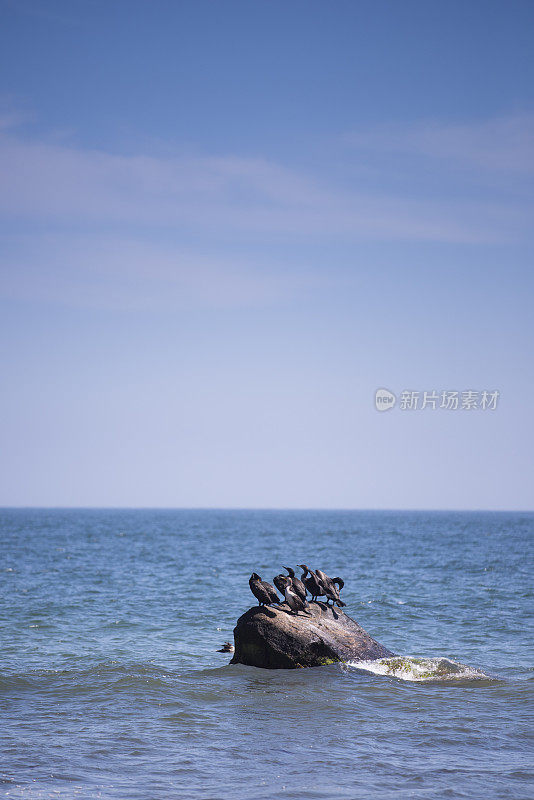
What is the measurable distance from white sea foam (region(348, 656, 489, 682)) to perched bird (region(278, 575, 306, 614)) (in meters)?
1.72

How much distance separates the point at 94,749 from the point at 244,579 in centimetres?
2982

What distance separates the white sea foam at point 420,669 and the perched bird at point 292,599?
5.63 feet

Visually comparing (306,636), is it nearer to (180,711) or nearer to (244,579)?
(180,711)

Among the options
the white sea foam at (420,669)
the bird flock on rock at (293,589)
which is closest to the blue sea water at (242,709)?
the white sea foam at (420,669)

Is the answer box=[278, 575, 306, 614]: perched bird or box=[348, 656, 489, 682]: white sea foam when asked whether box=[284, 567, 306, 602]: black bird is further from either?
box=[348, 656, 489, 682]: white sea foam

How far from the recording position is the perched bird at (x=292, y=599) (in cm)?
1734

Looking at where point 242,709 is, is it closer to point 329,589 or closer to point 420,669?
point 329,589

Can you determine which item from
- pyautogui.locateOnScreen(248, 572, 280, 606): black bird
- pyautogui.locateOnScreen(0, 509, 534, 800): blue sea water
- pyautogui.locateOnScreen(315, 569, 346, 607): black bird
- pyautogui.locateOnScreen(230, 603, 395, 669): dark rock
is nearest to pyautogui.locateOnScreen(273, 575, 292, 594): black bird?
pyautogui.locateOnScreen(248, 572, 280, 606): black bird

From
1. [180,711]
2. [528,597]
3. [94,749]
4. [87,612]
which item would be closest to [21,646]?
[87,612]

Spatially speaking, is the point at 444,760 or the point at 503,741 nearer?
the point at 444,760

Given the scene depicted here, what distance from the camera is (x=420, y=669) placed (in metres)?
17.2

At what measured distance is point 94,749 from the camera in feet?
38.7

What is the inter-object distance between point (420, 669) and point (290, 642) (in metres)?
3.25

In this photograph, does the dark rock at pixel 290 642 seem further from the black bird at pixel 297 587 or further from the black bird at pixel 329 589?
the black bird at pixel 329 589
